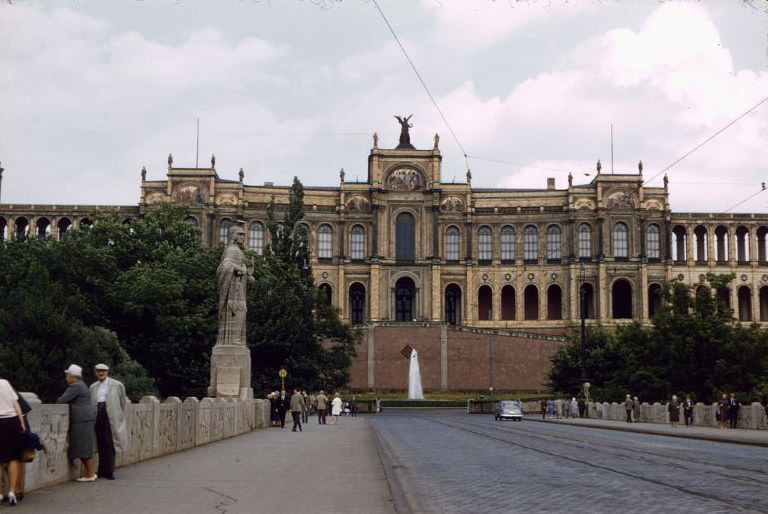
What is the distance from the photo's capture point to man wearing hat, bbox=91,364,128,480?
1330 cm

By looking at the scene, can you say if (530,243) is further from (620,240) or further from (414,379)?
(414,379)

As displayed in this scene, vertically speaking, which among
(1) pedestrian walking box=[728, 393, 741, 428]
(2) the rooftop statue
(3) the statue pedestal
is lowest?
(1) pedestrian walking box=[728, 393, 741, 428]

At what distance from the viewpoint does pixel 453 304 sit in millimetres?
95500

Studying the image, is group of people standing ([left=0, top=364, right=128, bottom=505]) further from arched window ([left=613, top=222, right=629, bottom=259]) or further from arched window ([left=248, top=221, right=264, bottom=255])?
arched window ([left=613, top=222, right=629, bottom=259])

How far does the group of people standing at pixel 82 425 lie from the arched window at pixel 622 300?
8399cm

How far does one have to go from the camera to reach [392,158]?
9425 cm

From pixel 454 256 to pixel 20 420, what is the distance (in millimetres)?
84946

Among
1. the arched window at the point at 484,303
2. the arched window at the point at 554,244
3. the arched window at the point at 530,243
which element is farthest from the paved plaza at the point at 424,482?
the arched window at the point at 484,303

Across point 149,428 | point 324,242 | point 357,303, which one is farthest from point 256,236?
point 149,428

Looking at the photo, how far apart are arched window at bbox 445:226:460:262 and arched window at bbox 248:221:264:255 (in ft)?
57.8

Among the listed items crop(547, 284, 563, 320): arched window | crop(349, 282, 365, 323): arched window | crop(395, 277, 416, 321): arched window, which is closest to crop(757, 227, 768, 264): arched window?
crop(547, 284, 563, 320): arched window

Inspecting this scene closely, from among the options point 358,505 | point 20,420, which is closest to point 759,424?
point 358,505

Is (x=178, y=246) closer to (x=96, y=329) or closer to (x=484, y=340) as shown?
(x=96, y=329)

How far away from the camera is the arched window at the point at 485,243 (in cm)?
9488
